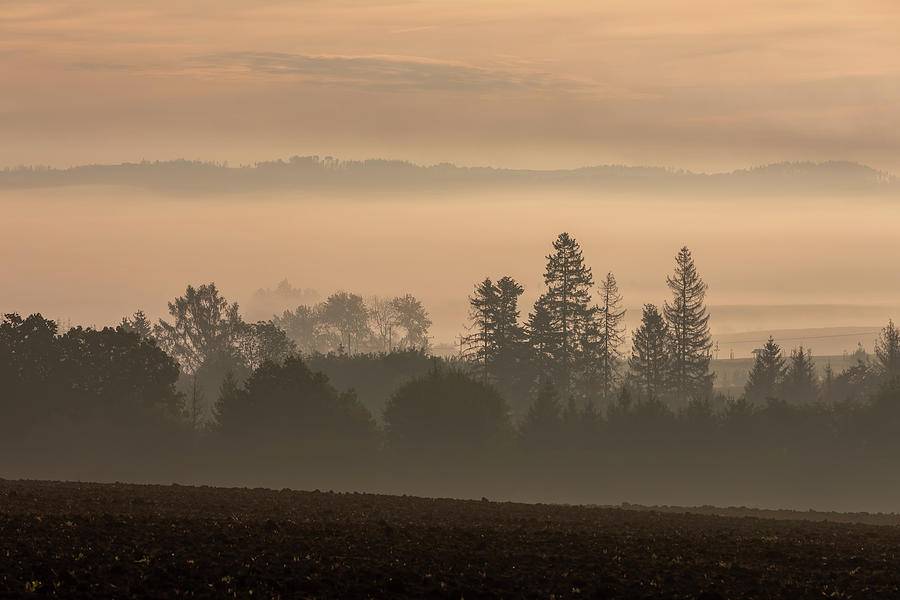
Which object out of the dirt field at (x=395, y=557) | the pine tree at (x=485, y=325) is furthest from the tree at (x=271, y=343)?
the dirt field at (x=395, y=557)

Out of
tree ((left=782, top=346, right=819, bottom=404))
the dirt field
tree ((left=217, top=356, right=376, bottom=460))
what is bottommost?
Answer: the dirt field

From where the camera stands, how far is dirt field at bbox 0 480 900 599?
37.4m

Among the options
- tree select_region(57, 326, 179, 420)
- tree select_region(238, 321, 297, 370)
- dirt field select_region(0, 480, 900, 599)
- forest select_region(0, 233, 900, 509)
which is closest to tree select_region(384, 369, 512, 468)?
forest select_region(0, 233, 900, 509)

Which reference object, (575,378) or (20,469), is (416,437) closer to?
(20,469)

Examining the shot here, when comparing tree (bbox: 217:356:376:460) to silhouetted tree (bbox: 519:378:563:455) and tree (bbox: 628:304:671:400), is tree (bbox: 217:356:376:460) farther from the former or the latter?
tree (bbox: 628:304:671:400)

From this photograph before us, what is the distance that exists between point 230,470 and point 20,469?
21.9 m

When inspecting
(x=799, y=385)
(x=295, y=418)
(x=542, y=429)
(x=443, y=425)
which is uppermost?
(x=799, y=385)

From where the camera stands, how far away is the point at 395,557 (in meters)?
41.3

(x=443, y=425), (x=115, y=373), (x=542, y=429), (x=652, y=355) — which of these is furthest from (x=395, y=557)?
(x=652, y=355)

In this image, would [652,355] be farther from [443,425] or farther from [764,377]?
[443,425]

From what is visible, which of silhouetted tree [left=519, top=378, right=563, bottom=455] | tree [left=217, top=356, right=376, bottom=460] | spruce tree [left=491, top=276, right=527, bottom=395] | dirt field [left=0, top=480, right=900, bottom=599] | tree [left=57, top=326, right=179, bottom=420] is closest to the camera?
dirt field [left=0, top=480, right=900, bottom=599]

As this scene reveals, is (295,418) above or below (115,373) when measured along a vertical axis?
below

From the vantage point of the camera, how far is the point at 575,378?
618 ft

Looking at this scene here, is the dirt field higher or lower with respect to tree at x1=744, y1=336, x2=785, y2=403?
lower
